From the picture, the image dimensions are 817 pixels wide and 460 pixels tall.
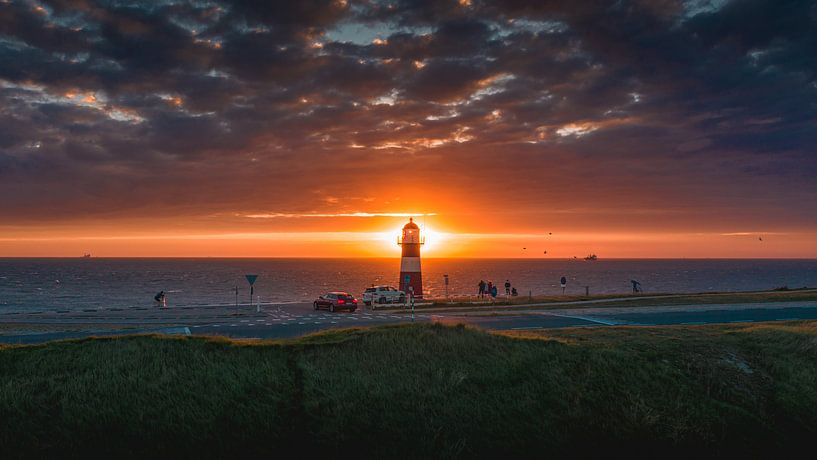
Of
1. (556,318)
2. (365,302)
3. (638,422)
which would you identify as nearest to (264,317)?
(365,302)

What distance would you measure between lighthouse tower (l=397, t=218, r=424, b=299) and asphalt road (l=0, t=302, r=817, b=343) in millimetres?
14193

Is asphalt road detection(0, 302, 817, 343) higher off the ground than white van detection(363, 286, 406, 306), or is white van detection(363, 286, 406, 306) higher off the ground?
white van detection(363, 286, 406, 306)

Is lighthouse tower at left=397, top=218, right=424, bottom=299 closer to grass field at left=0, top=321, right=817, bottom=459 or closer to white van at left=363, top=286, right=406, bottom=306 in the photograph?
white van at left=363, top=286, right=406, bottom=306

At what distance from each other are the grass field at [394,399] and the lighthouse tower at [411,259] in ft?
125

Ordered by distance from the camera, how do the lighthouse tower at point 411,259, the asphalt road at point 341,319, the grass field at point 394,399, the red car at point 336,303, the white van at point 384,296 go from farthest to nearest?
the lighthouse tower at point 411,259 → the white van at point 384,296 → the red car at point 336,303 → the asphalt road at point 341,319 → the grass field at point 394,399

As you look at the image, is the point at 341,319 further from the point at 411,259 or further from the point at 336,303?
the point at 411,259

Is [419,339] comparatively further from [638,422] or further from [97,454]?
[97,454]

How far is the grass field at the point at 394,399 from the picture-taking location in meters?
11.5

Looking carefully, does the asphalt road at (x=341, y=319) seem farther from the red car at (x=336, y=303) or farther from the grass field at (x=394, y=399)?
the grass field at (x=394, y=399)

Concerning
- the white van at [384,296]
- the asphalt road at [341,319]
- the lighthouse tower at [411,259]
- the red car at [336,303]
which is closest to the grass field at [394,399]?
the asphalt road at [341,319]

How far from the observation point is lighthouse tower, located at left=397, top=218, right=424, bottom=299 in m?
53.8

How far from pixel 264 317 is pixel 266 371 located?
72.2 feet

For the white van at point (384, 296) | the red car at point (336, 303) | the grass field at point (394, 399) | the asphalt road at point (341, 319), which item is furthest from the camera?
the white van at point (384, 296)

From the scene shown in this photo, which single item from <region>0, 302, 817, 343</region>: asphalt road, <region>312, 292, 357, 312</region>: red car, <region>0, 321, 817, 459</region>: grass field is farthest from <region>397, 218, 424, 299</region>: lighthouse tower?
<region>0, 321, 817, 459</region>: grass field
